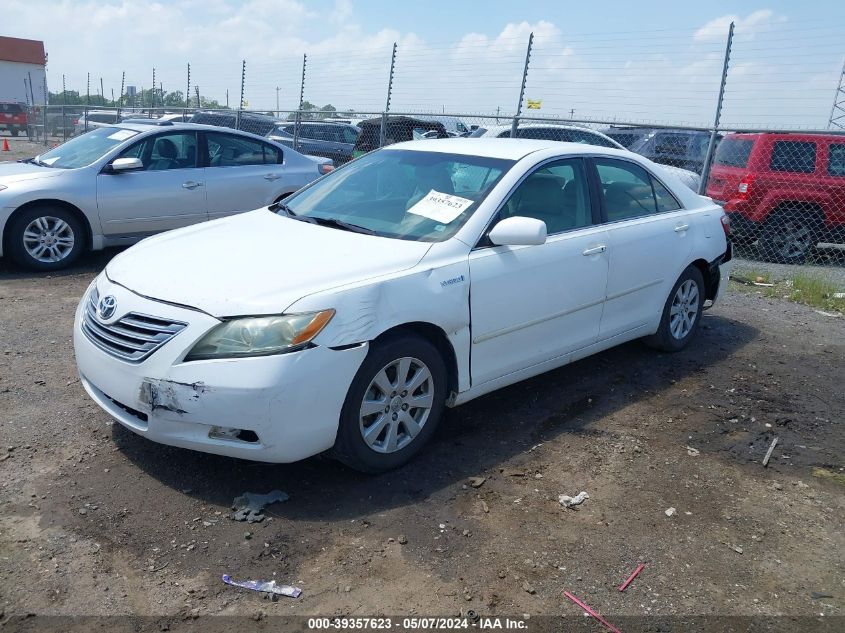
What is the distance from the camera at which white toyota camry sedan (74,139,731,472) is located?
328 centimetres

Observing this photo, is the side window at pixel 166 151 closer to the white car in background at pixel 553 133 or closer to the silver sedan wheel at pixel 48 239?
the silver sedan wheel at pixel 48 239

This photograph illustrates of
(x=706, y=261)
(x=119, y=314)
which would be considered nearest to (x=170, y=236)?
(x=119, y=314)

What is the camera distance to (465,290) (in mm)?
3891

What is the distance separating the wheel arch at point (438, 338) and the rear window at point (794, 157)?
25.3 feet

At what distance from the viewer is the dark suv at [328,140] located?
1697 centimetres

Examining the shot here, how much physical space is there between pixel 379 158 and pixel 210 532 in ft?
9.18

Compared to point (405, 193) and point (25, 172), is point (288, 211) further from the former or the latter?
point (25, 172)

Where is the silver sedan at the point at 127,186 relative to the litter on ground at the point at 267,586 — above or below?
above

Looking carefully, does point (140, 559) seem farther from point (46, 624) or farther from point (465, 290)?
point (465, 290)

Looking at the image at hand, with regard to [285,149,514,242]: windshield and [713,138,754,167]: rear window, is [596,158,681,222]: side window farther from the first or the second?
[713,138,754,167]: rear window

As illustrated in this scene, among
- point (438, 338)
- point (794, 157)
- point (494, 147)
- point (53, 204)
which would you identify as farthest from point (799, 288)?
point (53, 204)

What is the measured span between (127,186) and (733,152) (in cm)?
788

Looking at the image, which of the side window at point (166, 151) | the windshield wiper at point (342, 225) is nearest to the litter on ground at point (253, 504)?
the windshield wiper at point (342, 225)

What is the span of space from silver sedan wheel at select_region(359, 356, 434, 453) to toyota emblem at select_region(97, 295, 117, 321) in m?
1.32
